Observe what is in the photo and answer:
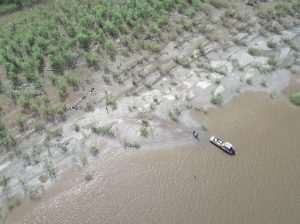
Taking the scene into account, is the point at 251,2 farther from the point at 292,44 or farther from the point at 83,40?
the point at 83,40

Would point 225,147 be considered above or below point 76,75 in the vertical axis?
below

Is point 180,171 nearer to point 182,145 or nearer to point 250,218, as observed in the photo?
point 182,145

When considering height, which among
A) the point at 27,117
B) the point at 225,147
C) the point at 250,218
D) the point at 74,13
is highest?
the point at 74,13

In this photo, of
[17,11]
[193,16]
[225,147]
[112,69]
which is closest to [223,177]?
[225,147]

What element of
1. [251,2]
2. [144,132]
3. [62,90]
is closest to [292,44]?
[251,2]

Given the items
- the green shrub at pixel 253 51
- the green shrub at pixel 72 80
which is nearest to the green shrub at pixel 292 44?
the green shrub at pixel 253 51

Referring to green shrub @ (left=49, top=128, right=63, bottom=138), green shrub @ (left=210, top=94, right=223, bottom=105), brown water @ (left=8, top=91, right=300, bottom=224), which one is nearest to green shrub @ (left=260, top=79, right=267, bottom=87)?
green shrub @ (left=210, top=94, right=223, bottom=105)
